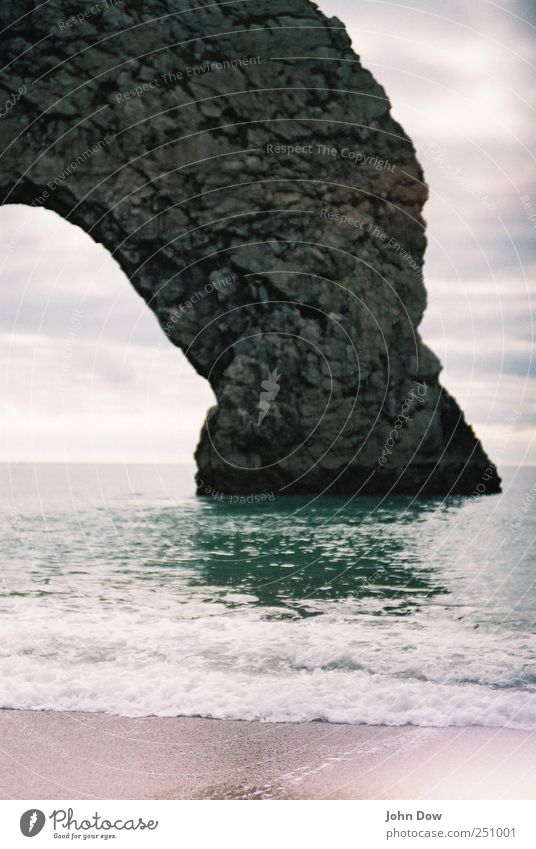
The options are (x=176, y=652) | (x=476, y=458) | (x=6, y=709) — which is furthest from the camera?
(x=476, y=458)

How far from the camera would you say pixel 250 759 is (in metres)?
6.65

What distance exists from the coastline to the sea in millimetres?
343

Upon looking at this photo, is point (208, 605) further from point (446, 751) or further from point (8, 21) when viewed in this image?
point (8, 21)

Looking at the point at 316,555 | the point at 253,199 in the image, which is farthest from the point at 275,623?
the point at 253,199

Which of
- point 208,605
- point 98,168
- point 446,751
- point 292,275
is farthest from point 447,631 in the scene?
point 98,168

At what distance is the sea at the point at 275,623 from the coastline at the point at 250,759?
13.5 inches

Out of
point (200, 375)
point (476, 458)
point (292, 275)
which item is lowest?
point (476, 458)

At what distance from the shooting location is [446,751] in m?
6.91

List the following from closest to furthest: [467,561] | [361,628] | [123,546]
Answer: [361,628], [467,561], [123,546]

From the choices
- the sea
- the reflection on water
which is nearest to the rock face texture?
the reflection on water

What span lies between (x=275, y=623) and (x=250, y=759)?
603cm

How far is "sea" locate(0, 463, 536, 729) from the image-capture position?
27.1 feet

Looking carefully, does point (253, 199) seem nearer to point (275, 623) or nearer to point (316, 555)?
point (316, 555)

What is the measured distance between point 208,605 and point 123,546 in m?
9.92
